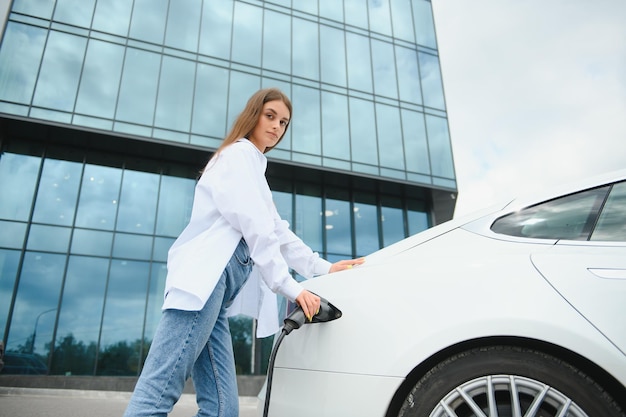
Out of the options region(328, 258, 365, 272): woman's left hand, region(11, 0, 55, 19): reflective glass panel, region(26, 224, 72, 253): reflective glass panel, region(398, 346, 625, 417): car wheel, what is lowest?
region(398, 346, 625, 417): car wheel

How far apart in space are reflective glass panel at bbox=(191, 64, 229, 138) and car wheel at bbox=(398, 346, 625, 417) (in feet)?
35.4

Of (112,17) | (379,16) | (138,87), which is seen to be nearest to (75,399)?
(138,87)

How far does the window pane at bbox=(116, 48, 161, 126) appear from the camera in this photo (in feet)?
34.8

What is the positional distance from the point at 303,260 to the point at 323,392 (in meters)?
0.73

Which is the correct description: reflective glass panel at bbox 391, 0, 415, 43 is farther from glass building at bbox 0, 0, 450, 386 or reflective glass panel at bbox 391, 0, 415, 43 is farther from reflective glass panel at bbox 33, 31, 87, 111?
reflective glass panel at bbox 33, 31, 87, 111

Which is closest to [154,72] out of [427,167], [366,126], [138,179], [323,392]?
[138,179]

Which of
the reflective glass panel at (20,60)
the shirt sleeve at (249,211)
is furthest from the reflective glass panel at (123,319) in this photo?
the shirt sleeve at (249,211)

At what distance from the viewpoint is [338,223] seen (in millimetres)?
12922

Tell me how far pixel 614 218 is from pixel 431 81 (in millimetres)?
14280

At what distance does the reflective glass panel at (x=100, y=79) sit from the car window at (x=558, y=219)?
36.0 feet

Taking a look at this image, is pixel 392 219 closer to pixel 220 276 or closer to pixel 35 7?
pixel 35 7

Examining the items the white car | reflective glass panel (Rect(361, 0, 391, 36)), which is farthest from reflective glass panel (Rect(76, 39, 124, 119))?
the white car

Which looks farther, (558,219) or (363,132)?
(363,132)

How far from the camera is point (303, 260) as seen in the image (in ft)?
6.51
